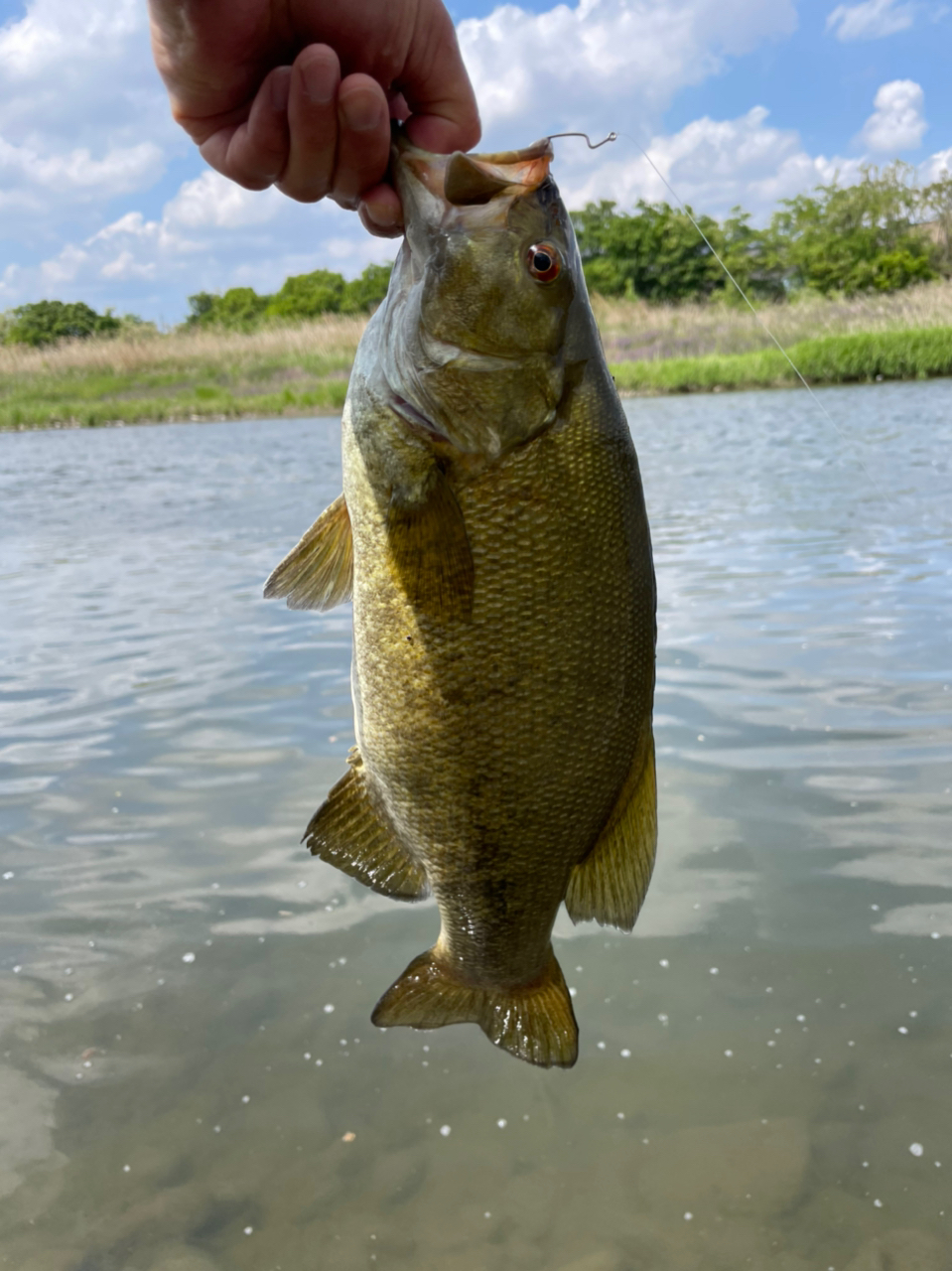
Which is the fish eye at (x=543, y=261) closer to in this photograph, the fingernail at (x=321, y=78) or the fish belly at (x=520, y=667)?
the fish belly at (x=520, y=667)

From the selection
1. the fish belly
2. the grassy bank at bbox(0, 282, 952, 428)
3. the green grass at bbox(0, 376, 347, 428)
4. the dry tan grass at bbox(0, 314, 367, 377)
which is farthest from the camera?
the dry tan grass at bbox(0, 314, 367, 377)

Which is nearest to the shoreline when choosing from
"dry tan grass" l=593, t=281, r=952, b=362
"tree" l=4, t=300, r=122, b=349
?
"dry tan grass" l=593, t=281, r=952, b=362

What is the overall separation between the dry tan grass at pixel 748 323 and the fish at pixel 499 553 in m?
31.3

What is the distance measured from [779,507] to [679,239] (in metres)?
43.8

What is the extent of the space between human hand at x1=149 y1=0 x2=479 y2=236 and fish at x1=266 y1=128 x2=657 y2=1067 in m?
0.13

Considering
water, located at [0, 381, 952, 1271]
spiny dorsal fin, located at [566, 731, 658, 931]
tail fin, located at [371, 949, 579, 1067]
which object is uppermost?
spiny dorsal fin, located at [566, 731, 658, 931]

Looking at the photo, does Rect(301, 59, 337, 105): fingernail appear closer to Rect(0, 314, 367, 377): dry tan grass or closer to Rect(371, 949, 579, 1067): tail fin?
Rect(371, 949, 579, 1067): tail fin

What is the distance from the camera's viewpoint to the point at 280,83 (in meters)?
2.07

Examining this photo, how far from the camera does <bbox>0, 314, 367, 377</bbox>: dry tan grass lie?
110ft

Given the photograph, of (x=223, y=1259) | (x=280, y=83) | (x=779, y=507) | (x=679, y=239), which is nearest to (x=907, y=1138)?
(x=223, y=1259)

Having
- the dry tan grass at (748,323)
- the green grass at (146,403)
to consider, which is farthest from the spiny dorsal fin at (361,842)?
the dry tan grass at (748,323)

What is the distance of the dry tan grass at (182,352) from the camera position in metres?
33.6

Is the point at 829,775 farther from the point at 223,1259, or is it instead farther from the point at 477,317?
the point at 477,317

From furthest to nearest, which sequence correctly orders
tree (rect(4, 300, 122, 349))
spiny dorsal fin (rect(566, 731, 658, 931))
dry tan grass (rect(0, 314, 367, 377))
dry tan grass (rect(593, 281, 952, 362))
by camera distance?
1. tree (rect(4, 300, 122, 349))
2. dry tan grass (rect(0, 314, 367, 377))
3. dry tan grass (rect(593, 281, 952, 362))
4. spiny dorsal fin (rect(566, 731, 658, 931))
